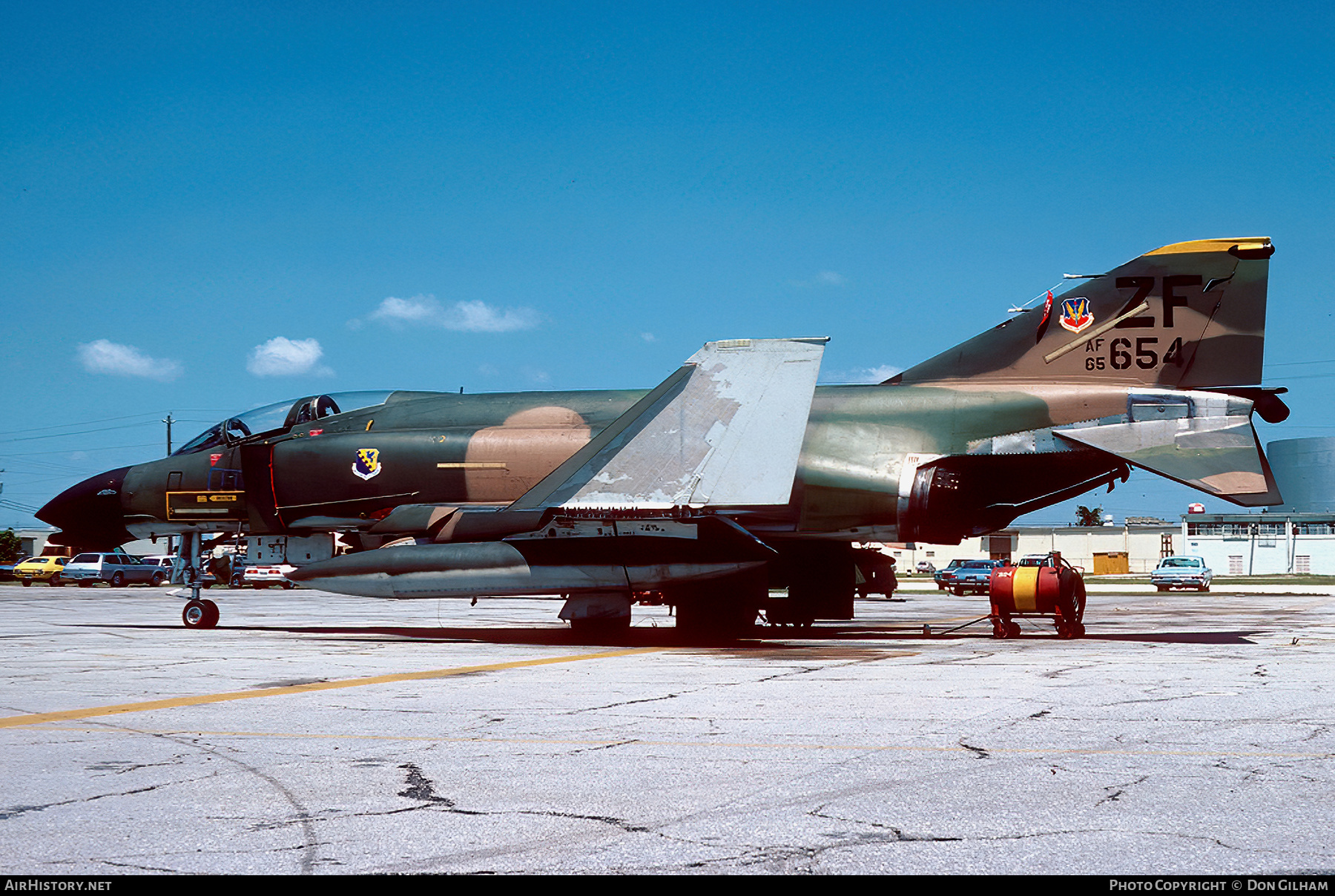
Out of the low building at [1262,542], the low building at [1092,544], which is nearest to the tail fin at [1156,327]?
the low building at [1092,544]

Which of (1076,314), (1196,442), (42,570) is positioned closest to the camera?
(1196,442)

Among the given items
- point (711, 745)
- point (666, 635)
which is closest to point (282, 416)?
point (666, 635)

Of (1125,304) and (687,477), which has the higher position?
(1125,304)

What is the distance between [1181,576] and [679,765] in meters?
46.5

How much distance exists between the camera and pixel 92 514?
19.5 metres

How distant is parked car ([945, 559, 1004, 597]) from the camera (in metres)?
45.9

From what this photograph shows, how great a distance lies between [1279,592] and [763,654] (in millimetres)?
39280

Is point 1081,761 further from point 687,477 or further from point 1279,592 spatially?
point 1279,592

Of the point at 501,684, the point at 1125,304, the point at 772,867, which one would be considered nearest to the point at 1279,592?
the point at 1125,304

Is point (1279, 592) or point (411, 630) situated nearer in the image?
point (411, 630)

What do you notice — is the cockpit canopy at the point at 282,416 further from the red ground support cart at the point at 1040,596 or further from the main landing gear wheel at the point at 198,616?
the red ground support cart at the point at 1040,596

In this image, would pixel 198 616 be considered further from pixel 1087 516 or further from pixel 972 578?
pixel 1087 516

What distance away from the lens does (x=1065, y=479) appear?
16.5 metres

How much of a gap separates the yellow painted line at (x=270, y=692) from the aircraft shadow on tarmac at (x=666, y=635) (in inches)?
104
